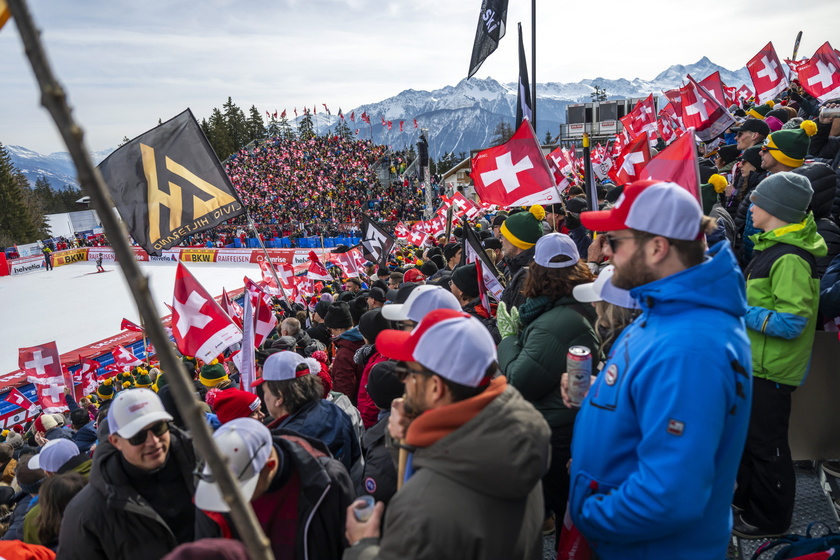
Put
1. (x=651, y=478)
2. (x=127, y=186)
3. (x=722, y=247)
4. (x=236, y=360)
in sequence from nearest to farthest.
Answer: (x=651, y=478) < (x=722, y=247) < (x=127, y=186) < (x=236, y=360)

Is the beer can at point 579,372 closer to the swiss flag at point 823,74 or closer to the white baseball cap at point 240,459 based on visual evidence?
the white baseball cap at point 240,459

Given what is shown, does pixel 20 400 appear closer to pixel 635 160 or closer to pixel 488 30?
pixel 488 30

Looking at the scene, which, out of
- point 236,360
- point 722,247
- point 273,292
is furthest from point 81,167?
point 273,292

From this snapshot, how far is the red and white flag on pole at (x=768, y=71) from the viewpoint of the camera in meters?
10.8

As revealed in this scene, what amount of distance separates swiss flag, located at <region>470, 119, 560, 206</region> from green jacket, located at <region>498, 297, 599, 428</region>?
268cm

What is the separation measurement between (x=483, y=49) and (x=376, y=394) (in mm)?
5895

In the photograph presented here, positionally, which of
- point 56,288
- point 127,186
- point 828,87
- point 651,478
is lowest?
point 56,288

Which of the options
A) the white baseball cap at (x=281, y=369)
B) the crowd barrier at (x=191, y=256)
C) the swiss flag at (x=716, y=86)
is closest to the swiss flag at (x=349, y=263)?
the swiss flag at (x=716, y=86)

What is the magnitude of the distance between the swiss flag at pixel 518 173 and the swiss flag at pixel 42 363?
981 cm

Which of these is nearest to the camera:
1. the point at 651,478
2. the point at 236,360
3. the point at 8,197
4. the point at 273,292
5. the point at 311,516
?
the point at 651,478

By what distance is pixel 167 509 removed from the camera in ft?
8.23

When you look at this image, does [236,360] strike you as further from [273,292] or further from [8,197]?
[8,197]

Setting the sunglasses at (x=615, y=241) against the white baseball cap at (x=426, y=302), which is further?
the white baseball cap at (x=426, y=302)

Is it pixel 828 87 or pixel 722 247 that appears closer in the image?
pixel 722 247
